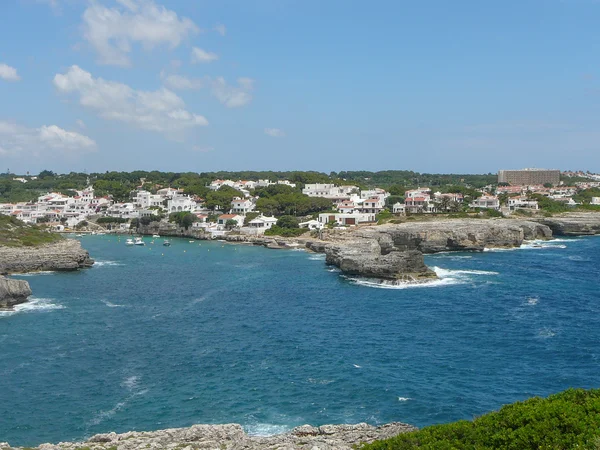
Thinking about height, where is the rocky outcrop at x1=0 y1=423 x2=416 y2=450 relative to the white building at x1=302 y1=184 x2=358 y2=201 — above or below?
below

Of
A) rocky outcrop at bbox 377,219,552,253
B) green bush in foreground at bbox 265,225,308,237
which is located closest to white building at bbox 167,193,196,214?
green bush in foreground at bbox 265,225,308,237

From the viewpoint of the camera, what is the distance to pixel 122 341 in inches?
1335

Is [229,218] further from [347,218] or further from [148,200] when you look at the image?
[148,200]

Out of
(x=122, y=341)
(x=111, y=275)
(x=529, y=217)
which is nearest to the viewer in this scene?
(x=122, y=341)

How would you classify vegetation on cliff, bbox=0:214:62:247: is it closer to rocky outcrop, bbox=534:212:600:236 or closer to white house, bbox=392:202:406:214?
white house, bbox=392:202:406:214

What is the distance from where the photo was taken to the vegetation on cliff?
66.0 m

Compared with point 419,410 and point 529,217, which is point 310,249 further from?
point 419,410

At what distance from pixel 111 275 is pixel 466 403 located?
4299cm

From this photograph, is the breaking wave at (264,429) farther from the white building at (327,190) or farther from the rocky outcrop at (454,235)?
the white building at (327,190)

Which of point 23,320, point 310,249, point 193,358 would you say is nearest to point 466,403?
point 193,358

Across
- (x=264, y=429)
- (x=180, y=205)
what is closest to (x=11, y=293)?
(x=264, y=429)

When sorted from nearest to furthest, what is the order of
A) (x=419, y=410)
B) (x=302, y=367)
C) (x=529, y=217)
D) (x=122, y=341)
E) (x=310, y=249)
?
(x=419, y=410) < (x=302, y=367) < (x=122, y=341) < (x=310, y=249) < (x=529, y=217)

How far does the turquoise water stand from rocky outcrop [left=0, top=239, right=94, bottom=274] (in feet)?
10.2

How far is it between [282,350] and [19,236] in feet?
163
